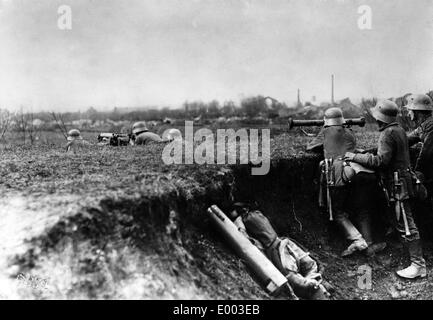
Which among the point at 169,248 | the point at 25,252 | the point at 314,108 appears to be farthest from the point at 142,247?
the point at 314,108

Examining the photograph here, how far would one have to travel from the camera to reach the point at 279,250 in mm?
6160

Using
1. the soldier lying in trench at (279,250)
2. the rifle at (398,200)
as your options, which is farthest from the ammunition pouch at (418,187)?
the soldier lying in trench at (279,250)

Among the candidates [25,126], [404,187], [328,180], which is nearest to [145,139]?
[328,180]

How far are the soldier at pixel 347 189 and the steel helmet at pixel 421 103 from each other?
3.56ft

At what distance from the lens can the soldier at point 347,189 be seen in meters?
6.94

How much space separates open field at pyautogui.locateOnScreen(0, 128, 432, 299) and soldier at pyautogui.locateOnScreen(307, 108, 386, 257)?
0.35 meters

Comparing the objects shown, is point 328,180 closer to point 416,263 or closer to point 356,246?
point 356,246

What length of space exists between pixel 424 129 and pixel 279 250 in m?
3.03

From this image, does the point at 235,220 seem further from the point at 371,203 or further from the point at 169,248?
the point at 371,203

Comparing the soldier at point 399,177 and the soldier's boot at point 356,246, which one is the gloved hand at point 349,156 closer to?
the soldier at point 399,177

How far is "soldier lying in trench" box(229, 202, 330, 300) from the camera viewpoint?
589cm

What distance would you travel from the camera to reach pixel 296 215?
758 cm

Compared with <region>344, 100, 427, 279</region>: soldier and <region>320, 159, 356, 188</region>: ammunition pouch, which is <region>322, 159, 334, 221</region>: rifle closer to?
<region>320, 159, 356, 188</region>: ammunition pouch

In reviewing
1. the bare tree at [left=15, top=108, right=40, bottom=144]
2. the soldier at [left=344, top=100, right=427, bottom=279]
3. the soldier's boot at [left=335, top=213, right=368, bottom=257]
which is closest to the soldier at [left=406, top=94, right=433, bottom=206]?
the soldier at [left=344, top=100, right=427, bottom=279]
